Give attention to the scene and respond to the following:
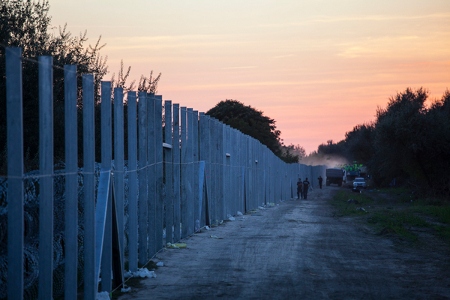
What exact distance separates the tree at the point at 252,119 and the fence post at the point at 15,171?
96972mm

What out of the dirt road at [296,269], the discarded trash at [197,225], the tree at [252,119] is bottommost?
the dirt road at [296,269]

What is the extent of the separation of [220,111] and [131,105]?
98544mm

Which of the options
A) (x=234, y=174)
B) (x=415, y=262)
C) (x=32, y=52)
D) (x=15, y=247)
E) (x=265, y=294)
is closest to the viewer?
(x=15, y=247)

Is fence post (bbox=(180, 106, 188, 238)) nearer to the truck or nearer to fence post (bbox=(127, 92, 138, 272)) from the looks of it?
fence post (bbox=(127, 92, 138, 272))

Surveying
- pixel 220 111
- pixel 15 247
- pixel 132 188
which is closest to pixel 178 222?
pixel 132 188

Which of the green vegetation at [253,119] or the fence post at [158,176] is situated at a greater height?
the green vegetation at [253,119]

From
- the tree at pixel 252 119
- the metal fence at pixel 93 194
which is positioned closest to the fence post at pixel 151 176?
the metal fence at pixel 93 194

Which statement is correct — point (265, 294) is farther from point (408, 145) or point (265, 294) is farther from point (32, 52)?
point (408, 145)

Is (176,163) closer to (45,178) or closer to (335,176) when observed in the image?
(45,178)

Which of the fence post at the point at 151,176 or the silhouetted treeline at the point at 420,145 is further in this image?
the silhouetted treeline at the point at 420,145

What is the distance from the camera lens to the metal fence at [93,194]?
6777 millimetres

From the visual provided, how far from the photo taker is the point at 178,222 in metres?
18.0

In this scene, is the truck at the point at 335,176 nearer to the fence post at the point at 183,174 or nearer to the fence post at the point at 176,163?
the fence post at the point at 183,174

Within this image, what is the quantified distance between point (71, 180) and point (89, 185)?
30.2 inches
